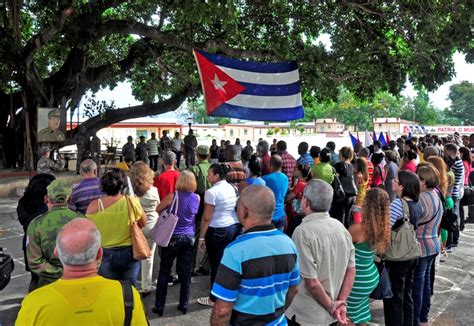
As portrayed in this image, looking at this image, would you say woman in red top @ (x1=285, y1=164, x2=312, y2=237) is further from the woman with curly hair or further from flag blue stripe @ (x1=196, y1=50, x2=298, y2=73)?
the woman with curly hair

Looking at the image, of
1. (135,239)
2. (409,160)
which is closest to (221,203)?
(135,239)

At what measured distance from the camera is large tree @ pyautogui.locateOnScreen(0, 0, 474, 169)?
11.0 metres

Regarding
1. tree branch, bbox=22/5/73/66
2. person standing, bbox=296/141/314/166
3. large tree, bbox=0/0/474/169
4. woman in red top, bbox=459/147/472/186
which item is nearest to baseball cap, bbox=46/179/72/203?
person standing, bbox=296/141/314/166

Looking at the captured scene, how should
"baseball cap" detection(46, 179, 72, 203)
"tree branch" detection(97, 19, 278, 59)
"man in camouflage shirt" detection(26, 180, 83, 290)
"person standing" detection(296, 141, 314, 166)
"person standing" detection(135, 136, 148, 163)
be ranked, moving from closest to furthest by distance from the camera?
"man in camouflage shirt" detection(26, 180, 83, 290), "baseball cap" detection(46, 179, 72, 203), "person standing" detection(296, 141, 314, 166), "tree branch" detection(97, 19, 278, 59), "person standing" detection(135, 136, 148, 163)

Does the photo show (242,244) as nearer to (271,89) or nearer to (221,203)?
(221,203)

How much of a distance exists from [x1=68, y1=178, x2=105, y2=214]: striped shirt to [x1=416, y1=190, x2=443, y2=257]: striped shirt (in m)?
3.20

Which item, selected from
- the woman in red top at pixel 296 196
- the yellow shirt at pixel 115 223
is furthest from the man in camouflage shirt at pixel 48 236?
the woman in red top at pixel 296 196

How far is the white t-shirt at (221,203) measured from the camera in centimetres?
484

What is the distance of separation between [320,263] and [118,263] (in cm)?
190

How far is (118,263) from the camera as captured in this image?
404 centimetres

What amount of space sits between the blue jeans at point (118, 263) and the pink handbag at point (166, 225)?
0.53 metres

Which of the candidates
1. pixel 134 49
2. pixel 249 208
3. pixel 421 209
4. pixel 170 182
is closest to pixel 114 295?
pixel 249 208

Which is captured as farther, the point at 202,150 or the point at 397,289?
the point at 202,150

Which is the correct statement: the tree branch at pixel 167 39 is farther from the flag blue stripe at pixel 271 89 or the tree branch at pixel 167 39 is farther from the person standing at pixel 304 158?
the flag blue stripe at pixel 271 89
